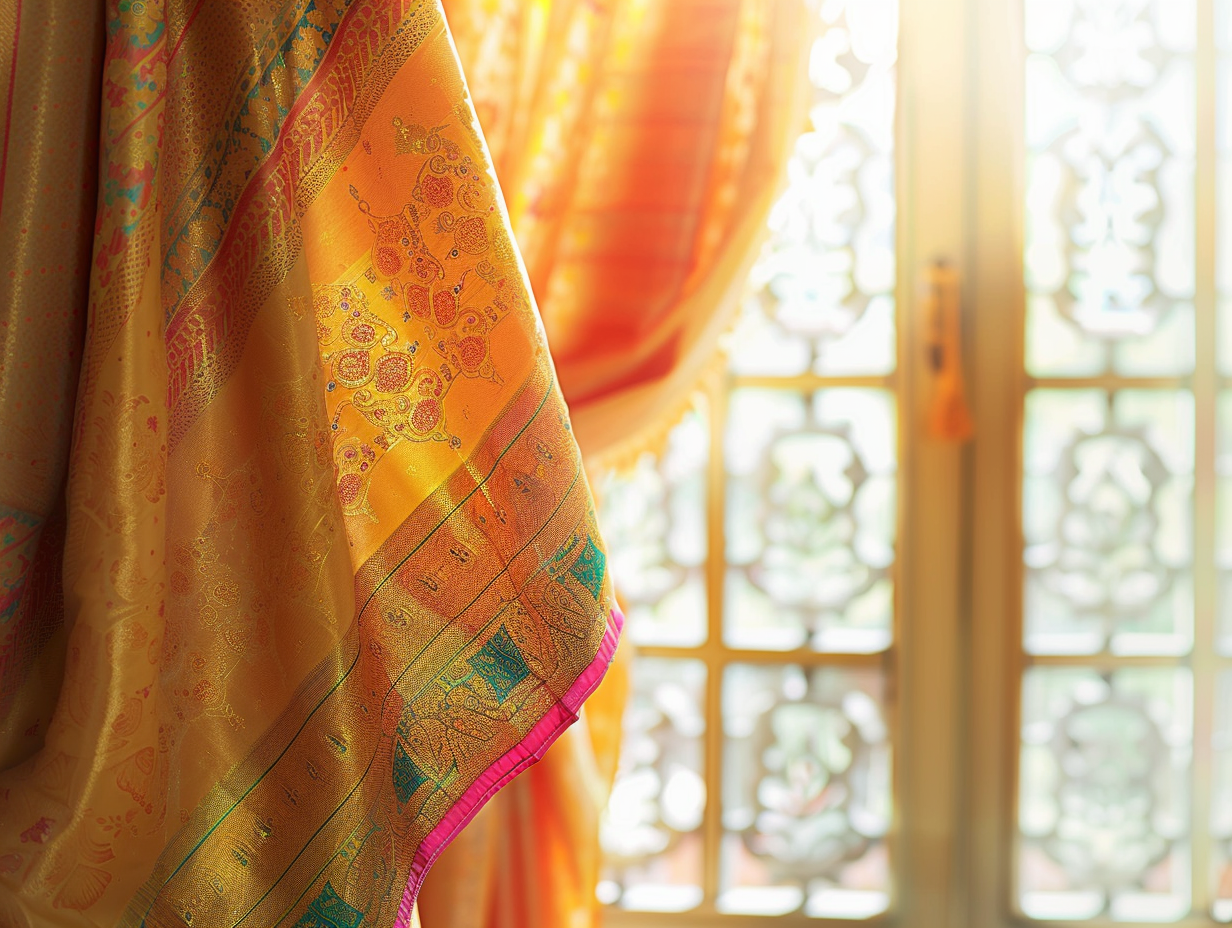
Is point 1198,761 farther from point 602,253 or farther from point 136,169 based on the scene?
point 136,169

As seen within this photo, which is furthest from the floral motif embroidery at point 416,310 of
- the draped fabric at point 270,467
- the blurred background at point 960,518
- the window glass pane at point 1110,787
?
the window glass pane at point 1110,787

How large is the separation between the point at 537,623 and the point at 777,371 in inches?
29.5

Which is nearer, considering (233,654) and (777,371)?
(233,654)

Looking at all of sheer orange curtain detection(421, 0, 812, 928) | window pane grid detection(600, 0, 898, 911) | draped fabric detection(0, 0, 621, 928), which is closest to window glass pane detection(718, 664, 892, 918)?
window pane grid detection(600, 0, 898, 911)

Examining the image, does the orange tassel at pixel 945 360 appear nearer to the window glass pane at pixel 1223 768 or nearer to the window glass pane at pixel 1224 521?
the window glass pane at pixel 1224 521

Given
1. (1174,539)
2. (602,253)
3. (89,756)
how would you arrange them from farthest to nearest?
(1174,539) < (602,253) < (89,756)

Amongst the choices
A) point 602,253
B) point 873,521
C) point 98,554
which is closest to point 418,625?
point 98,554

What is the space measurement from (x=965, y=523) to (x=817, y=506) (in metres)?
0.21

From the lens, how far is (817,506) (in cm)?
128

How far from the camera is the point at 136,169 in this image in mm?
625

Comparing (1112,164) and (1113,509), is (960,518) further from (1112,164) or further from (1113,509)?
(1112,164)

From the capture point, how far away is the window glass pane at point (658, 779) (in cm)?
130

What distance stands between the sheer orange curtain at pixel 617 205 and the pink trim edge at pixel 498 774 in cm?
44

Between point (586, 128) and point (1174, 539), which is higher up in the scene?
point (586, 128)
